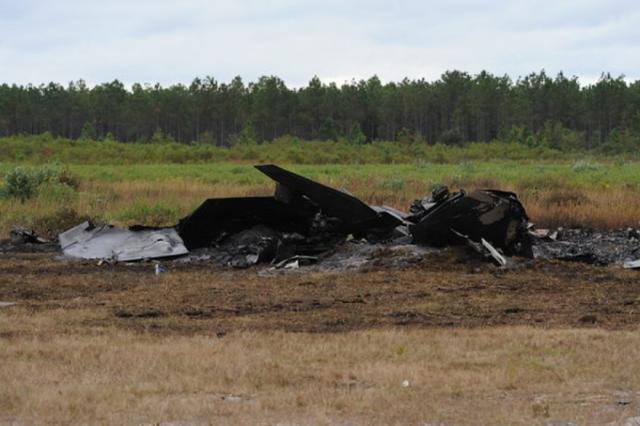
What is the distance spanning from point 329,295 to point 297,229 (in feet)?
15.3

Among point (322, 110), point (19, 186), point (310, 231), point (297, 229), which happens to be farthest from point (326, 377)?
point (322, 110)

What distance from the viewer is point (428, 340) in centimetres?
856

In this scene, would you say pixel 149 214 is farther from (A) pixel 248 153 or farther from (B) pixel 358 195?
(A) pixel 248 153

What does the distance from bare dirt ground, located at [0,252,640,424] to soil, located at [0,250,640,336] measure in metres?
0.04

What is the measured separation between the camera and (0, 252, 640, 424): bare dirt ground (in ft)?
20.0

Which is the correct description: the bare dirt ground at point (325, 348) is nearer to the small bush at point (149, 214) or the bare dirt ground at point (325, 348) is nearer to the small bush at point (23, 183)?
the small bush at point (149, 214)

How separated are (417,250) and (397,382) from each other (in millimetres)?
8054

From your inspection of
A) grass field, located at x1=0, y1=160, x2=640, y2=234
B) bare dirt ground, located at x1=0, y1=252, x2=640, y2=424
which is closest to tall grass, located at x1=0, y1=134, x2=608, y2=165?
grass field, located at x1=0, y1=160, x2=640, y2=234

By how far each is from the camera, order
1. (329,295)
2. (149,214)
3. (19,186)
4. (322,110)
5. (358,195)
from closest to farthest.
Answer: (329,295) → (149,214) → (19,186) → (358,195) → (322,110)

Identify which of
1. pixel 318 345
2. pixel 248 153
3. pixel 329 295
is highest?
pixel 248 153

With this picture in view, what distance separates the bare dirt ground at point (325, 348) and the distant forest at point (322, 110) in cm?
8532

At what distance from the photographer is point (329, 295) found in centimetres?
1186

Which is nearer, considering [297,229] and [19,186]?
[297,229]

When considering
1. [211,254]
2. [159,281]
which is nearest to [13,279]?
[159,281]
